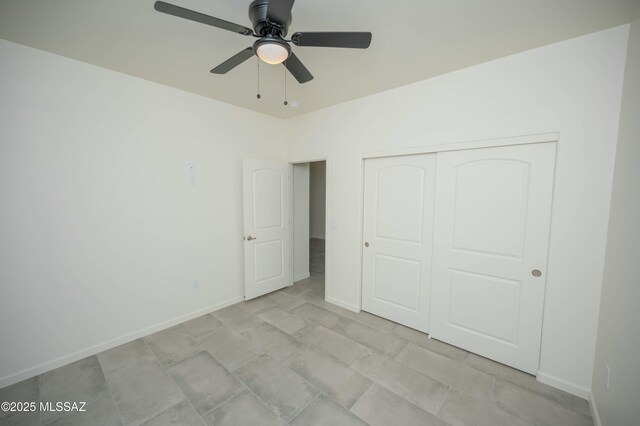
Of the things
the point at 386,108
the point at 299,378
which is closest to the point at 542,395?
the point at 299,378

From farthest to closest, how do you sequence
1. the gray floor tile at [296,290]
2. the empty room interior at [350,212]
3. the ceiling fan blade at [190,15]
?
the gray floor tile at [296,290] < the empty room interior at [350,212] < the ceiling fan blade at [190,15]

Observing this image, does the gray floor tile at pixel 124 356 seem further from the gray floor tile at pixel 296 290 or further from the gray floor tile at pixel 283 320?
the gray floor tile at pixel 296 290

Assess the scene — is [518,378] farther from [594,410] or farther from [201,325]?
[201,325]

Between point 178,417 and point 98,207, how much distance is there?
77.3 inches

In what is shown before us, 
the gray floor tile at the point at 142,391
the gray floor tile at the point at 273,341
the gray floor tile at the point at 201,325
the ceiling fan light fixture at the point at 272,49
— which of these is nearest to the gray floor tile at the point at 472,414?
the gray floor tile at the point at 273,341

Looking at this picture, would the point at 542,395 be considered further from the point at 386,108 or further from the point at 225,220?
the point at 225,220

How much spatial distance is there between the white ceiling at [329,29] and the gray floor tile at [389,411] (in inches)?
106

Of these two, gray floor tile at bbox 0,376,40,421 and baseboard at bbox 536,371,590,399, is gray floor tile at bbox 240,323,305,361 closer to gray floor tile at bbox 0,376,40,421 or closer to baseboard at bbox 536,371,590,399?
gray floor tile at bbox 0,376,40,421

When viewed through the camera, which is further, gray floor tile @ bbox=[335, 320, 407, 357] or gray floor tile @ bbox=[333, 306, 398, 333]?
gray floor tile @ bbox=[333, 306, 398, 333]

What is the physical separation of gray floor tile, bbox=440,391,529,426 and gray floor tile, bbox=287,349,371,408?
584mm

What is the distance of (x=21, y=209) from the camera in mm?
2025

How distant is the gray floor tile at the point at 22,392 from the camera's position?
1863mm

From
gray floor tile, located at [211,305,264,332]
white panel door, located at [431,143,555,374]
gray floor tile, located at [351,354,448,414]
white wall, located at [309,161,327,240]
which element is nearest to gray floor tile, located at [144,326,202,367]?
gray floor tile, located at [211,305,264,332]

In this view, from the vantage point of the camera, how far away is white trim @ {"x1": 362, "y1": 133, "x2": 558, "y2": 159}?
6.48 feet
